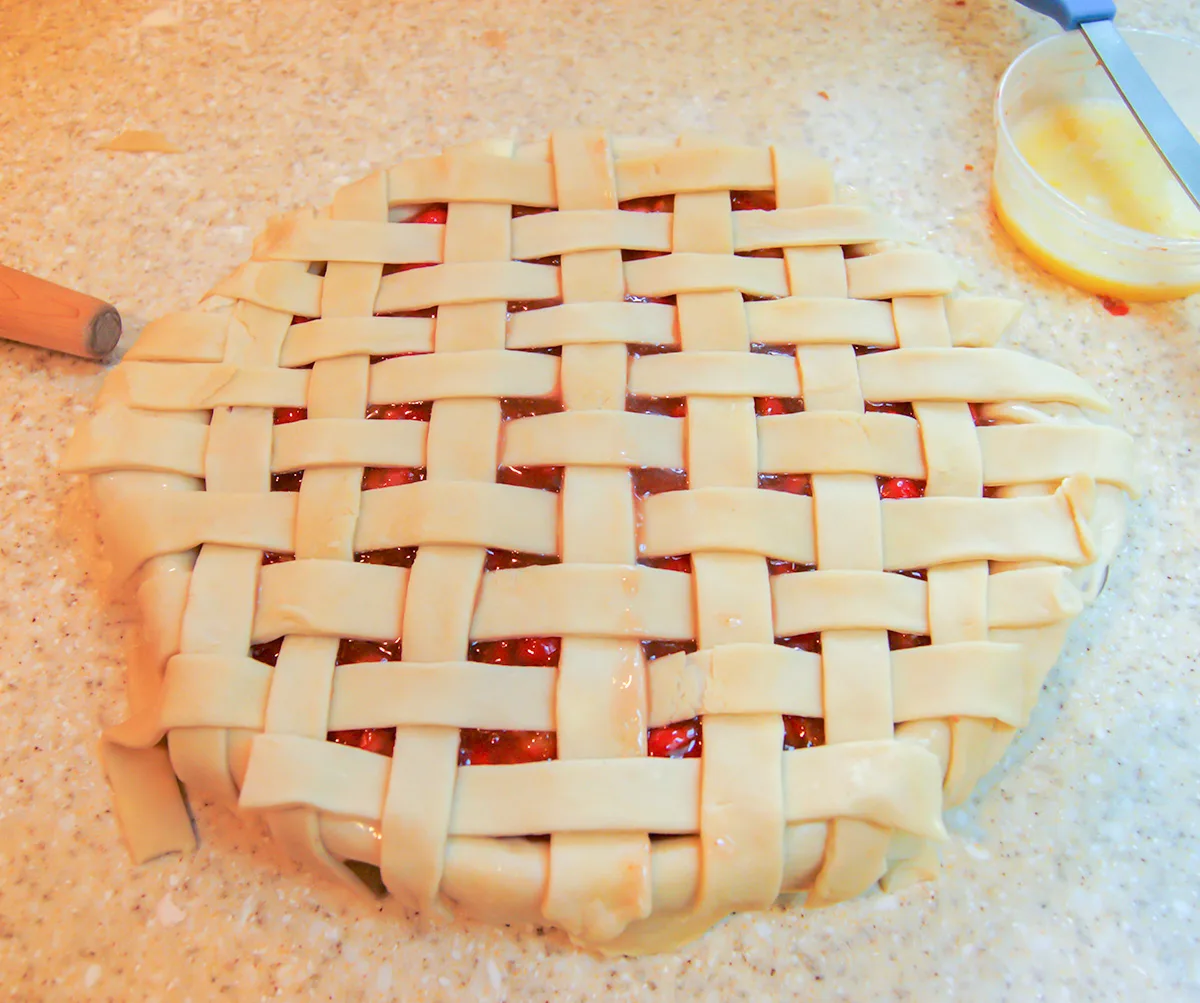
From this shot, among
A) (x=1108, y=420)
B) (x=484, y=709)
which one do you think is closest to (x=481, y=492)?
(x=484, y=709)

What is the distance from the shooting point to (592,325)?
834 mm

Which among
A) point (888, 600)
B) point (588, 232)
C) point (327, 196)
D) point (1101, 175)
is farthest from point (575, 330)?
point (1101, 175)

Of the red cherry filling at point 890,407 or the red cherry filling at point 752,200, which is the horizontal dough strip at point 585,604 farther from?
the red cherry filling at point 752,200

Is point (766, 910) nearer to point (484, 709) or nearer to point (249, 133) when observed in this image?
point (484, 709)

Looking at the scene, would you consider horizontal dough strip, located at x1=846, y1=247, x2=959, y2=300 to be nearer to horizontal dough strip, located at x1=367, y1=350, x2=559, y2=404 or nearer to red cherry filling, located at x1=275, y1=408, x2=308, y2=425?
horizontal dough strip, located at x1=367, y1=350, x2=559, y2=404

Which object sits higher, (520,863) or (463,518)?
(463,518)

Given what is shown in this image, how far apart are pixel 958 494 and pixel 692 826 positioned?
1.08 feet

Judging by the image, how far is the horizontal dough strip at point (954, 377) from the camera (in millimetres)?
822

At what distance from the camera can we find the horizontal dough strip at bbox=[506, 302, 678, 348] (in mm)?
831

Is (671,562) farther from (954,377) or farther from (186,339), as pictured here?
(186,339)

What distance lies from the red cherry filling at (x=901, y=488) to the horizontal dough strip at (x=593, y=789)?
199mm

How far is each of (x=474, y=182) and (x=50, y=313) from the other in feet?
1.42

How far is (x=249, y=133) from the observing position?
1184 millimetres

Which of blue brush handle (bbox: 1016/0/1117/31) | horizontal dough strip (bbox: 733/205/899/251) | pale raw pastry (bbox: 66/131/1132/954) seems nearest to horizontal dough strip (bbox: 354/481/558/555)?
pale raw pastry (bbox: 66/131/1132/954)
